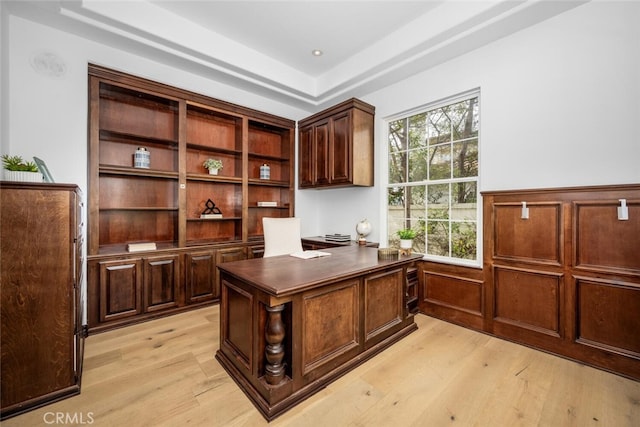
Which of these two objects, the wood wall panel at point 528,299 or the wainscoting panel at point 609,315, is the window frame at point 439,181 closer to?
the wood wall panel at point 528,299

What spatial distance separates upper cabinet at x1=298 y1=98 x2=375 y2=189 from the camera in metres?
3.64

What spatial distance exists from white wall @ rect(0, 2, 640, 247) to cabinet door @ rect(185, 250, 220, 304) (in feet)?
4.36

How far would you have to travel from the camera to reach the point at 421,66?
3.22 meters

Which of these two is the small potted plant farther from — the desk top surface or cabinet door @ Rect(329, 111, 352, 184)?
the desk top surface

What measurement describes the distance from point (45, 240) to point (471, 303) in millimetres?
3585

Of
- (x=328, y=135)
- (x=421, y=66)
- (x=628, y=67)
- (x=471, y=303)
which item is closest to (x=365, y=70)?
(x=421, y=66)

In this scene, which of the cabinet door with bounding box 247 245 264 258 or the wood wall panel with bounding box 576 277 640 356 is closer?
the wood wall panel with bounding box 576 277 640 356

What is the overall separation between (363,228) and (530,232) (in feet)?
6.13

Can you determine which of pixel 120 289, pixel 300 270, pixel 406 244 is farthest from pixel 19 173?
pixel 406 244

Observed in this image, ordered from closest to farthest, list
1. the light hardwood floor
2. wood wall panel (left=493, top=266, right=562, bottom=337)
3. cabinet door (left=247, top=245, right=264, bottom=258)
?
the light hardwood floor, wood wall panel (left=493, top=266, right=562, bottom=337), cabinet door (left=247, top=245, right=264, bottom=258)

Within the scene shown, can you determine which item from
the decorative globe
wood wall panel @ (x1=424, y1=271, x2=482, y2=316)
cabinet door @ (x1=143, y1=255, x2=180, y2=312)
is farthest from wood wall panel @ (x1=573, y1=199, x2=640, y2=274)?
cabinet door @ (x1=143, y1=255, x2=180, y2=312)

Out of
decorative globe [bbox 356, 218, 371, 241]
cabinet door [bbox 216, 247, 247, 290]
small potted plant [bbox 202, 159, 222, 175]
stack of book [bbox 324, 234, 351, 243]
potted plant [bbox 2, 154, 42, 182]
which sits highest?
small potted plant [bbox 202, 159, 222, 175]

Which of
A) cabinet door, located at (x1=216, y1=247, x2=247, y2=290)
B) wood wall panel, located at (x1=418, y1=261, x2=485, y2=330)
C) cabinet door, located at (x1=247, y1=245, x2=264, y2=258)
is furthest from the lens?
cabinet door, located at (x1=247, y1=245, x2=264, y2=258)

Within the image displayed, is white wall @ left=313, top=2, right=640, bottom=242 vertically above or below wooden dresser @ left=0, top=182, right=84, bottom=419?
above
